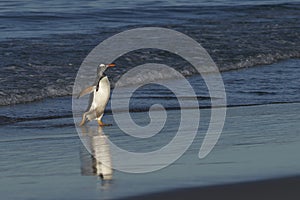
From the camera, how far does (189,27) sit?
51.1 feet

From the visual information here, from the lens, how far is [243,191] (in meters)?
5.37

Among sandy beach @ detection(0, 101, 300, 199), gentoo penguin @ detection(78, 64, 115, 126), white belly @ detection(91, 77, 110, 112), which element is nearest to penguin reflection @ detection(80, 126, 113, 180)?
sandy beach @ detection(0, 101, 300, 199)

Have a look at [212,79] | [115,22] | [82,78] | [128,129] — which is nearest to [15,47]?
[82,78]

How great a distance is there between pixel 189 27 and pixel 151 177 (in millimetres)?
10029

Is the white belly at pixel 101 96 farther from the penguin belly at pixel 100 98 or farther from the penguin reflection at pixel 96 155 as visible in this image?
the penguin reflection at pixel 96 155

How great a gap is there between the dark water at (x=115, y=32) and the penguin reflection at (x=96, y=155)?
189cm

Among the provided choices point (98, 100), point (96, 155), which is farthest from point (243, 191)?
point (98, 100)

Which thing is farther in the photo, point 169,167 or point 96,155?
point 96,155

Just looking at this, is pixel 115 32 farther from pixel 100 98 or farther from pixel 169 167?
pixel 169 167

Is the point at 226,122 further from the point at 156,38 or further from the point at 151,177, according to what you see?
the point at 156,38

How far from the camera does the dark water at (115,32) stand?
10.6 m

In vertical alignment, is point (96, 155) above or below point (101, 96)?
below

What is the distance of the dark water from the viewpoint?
10594 millimetres

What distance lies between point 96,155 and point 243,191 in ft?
4.75
